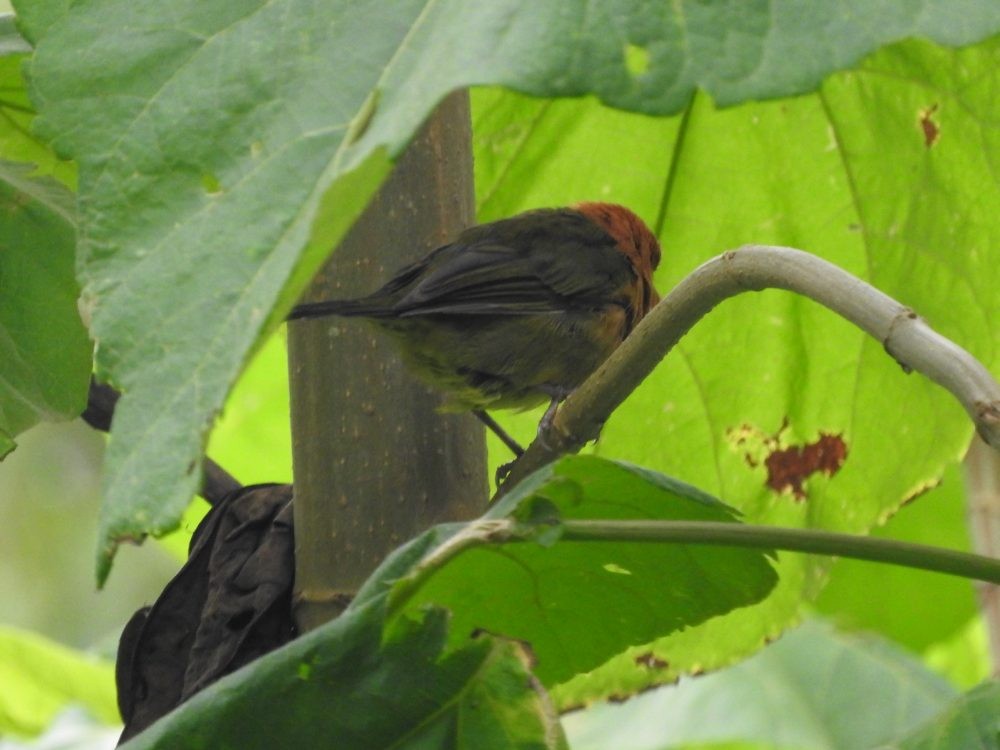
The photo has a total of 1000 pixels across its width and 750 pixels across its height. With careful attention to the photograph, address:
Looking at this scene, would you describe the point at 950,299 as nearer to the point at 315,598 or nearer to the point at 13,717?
the point at 315,598

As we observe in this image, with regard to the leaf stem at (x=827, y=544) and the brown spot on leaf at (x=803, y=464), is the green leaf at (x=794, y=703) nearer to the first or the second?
the brown spot on leaf at (x=803, y=464)

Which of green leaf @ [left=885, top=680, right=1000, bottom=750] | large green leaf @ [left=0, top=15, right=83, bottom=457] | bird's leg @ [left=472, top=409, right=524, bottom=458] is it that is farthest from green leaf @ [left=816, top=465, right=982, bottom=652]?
large green leaf @ [left=0, top=15, right=83, bottom=457]

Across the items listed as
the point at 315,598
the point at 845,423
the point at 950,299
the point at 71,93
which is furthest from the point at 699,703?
the point at 71,93

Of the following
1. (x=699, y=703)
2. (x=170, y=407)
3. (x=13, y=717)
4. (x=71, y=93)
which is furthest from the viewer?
(x=699, y=703)

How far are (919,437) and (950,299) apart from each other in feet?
0.79

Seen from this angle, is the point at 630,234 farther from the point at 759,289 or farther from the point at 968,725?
the point at 968,725

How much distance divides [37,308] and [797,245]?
1293mm

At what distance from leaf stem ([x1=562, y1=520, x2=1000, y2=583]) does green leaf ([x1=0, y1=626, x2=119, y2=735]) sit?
6.01 feet

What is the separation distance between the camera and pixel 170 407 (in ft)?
3.28

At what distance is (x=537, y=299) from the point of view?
3486 millimetres

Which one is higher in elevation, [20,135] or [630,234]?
[20,135]

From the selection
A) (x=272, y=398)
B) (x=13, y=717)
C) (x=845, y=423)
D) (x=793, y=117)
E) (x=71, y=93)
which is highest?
(x=71, y=93)

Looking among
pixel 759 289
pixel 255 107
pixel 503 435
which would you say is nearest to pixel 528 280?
pixel 503 435

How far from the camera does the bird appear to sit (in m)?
2.98
